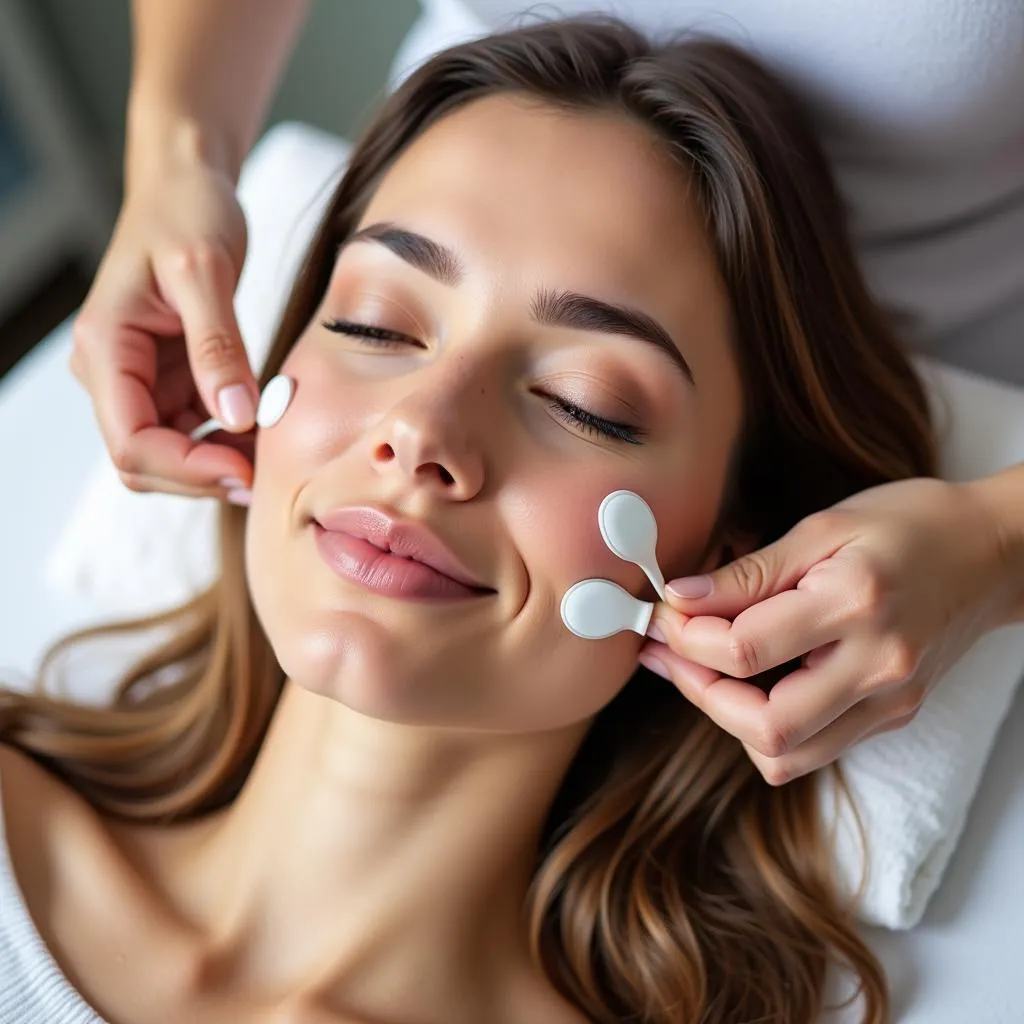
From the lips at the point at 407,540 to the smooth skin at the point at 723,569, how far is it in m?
0.19

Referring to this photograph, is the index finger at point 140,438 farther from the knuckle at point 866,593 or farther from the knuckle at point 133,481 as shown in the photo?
the knuckle at point 866,593

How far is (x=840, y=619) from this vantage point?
95cm

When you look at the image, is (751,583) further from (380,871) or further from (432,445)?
(380,871)

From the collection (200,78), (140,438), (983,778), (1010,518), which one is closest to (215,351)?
(140,438)

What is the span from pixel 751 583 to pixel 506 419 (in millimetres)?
267

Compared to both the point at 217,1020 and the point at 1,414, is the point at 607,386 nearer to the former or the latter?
the point at 217,1020

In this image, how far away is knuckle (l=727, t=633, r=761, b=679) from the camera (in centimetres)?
94

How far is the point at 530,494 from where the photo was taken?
3.32 feet

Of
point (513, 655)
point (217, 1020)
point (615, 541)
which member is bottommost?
A: point (217, 1020)

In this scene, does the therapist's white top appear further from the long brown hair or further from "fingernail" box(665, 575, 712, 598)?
"fingernail" box(665, 575, 712, 598)

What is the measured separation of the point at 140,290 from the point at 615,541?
0.64m

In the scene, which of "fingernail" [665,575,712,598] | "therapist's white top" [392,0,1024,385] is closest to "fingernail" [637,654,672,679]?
"fingernail" [665,575,712,598]

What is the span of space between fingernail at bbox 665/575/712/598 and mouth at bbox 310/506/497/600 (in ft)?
0.53

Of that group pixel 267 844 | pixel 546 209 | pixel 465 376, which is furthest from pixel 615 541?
pixel 267 844
